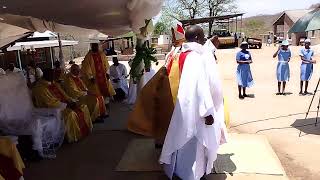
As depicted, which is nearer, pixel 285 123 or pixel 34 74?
pixel 285 123

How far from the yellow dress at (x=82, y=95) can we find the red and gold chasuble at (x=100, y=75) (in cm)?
109

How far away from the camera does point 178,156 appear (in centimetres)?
470

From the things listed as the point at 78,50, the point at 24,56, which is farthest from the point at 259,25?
the point at 24,56

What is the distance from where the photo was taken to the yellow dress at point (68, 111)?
6.55 meters

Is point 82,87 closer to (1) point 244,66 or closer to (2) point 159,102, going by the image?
(2) point 159,102

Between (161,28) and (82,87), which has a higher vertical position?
(161,28)

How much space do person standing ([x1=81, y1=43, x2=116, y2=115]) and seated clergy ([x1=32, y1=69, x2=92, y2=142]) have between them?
72.0 inches

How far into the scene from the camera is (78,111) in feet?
23.5

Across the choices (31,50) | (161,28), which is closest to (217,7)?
(161,28)

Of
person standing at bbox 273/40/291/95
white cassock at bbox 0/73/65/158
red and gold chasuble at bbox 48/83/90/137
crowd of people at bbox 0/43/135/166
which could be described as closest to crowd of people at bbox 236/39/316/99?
person standing at bbox 273/40/291/95

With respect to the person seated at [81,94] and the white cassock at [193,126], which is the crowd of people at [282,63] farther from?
the white cassock at [193,126]

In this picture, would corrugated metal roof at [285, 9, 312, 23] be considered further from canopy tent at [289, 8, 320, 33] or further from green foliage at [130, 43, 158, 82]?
green foliage at [130, 43, 158, 82]

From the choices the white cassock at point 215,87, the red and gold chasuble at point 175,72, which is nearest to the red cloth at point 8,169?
the red and gold chasuble at point 175,72

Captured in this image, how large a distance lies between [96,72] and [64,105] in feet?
9.08
